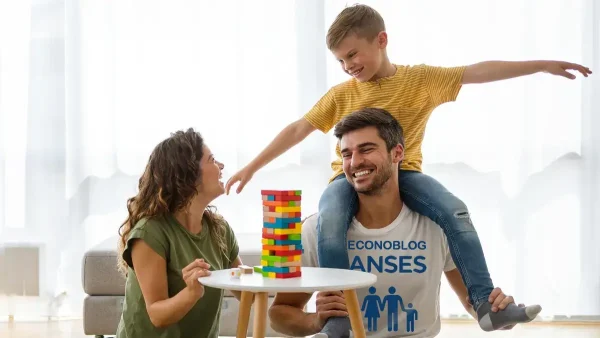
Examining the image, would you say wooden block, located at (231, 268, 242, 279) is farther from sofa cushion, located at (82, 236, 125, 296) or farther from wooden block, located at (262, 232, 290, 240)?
sofa cushion, located at (82, 236, 125, 296)

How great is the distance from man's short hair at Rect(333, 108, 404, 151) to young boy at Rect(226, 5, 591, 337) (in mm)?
76

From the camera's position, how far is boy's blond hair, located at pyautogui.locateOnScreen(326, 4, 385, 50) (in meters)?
2.67

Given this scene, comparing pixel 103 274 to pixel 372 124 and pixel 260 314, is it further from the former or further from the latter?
pixel 260 314

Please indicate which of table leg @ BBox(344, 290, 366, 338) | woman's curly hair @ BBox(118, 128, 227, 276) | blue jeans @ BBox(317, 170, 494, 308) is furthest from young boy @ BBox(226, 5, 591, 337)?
woman's curly hair @ BBox(118, 128, 227, 276)

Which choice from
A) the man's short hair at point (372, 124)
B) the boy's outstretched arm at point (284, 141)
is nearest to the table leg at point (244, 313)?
the man's short hair at point (372, 124)

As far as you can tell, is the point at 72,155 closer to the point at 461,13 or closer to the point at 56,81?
the point at 56,81

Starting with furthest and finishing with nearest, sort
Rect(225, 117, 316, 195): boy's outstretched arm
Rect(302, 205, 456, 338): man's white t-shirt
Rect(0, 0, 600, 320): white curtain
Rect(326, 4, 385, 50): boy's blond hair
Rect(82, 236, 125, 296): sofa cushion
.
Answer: Rect(0, 0, 600, 320): white curtain → Rect(82, 236, 125, 296): sofa cushion → Rect(225, 117, 316, 195): boy's outstretched arm → Rect(326, 4, 385, 50): boy's blond hair → Rect(302, 205, 456, 338): man's white t-shirt

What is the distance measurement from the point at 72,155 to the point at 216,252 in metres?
2.59

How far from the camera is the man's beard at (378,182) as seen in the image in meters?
2.46

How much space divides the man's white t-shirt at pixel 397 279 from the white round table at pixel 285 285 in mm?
295

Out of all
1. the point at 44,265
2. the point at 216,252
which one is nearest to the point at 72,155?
the point at 44,265

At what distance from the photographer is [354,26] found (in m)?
2.68

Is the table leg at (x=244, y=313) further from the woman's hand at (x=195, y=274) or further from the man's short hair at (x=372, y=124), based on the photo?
the man's short hair at (x=372, y=124)

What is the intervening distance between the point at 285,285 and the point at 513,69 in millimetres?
1143
